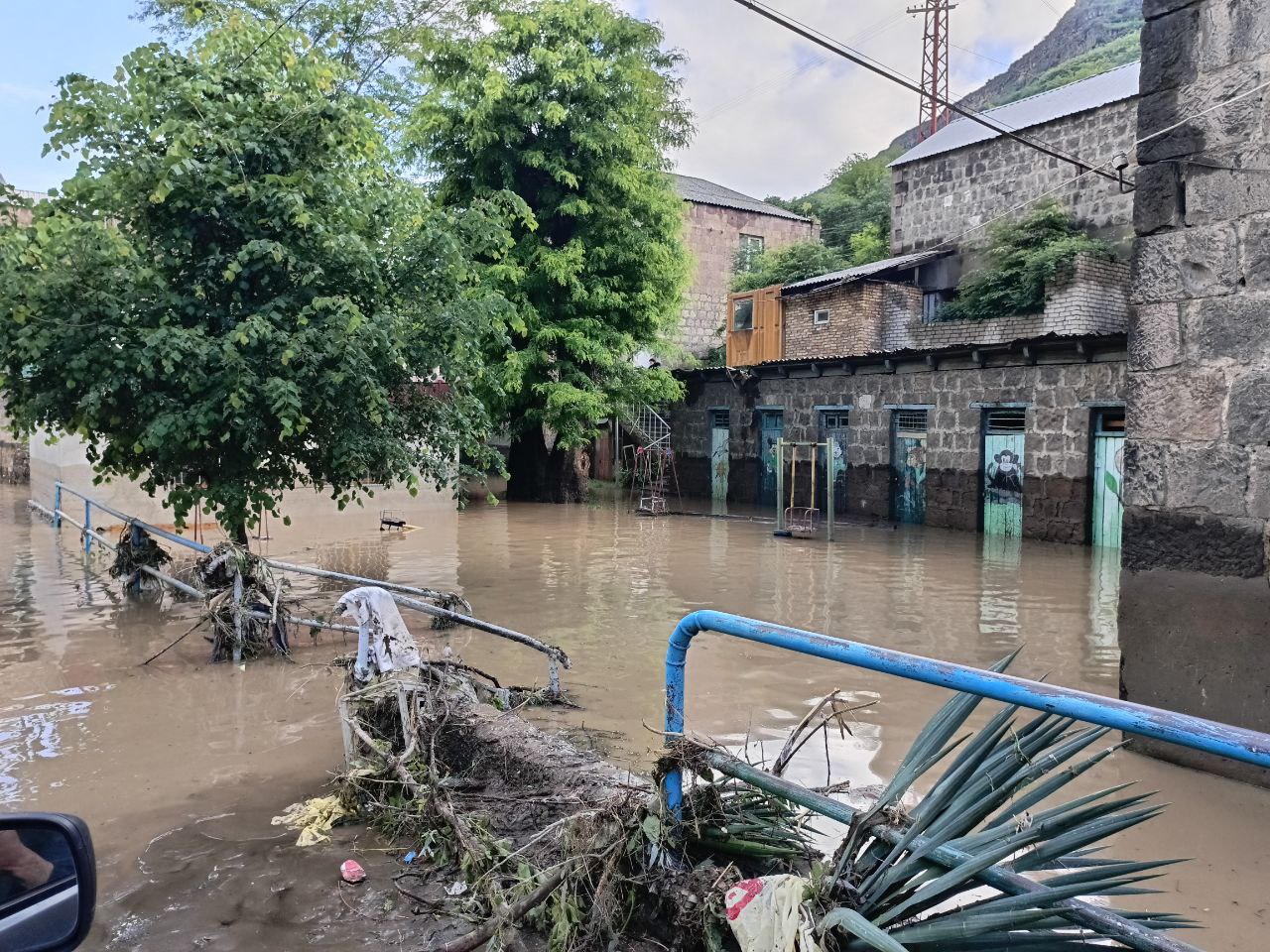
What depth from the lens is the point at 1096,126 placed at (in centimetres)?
2134

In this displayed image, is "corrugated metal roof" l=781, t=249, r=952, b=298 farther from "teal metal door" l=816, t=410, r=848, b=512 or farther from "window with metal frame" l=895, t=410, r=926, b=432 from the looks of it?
"window with metal frame" l=895, t=410, r=926, b=432

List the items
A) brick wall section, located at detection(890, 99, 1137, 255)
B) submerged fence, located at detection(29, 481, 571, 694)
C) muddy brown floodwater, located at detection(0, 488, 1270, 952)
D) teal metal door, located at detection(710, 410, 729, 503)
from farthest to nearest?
teal metal door, located at detection(710, 410, 729, 503) → brick wall section, located at detection(890, 99, 1137, 255) → submerged fence, located at detection(29, 481, 571, 694) → muddy brown floodwater, located at detection(0, 488, 1270, 952)

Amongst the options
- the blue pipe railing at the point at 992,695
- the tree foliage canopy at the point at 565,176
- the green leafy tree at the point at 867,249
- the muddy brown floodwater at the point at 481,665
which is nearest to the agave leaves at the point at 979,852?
the blue pipe railing at the point at 992,695

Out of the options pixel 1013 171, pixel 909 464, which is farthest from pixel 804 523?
pixel 1013 171

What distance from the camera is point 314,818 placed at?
4.41m

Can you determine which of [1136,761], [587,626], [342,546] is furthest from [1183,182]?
[342,546]

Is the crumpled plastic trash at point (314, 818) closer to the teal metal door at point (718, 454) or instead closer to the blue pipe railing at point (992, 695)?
the blue pipe railing at point (992, 695)

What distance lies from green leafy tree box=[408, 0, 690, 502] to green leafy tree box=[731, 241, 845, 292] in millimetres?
10289

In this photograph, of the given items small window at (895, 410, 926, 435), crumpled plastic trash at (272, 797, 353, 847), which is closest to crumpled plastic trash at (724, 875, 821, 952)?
crumpled plastic trash at (272, 797, 353, 847)

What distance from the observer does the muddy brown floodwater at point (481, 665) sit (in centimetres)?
384

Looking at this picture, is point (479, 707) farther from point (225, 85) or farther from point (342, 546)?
point (342, 546)

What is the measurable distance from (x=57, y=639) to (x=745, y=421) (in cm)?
1749

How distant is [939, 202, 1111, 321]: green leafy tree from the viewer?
20109 millimetres

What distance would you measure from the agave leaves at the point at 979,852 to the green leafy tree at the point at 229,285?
18.4ft
